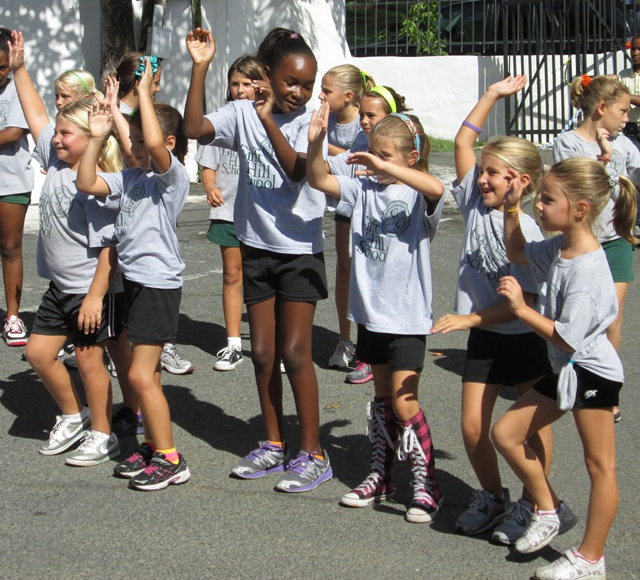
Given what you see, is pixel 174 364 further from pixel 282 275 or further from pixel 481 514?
pixel 481 514

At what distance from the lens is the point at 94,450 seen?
459cm

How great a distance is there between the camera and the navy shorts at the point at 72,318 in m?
4.65

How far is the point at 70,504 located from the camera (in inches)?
163

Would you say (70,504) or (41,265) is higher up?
(41,265)

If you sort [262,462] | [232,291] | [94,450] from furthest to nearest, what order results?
[232,291], [94,450], [262,462]

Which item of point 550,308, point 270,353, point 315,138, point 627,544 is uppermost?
point 315,138

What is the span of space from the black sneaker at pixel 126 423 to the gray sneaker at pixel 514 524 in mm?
2056

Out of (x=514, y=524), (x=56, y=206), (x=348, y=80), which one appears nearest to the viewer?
(x=514, y=524)

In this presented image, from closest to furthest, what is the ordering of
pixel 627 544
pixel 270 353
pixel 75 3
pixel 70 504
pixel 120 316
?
pixel 627 544 < pixel 70 504 < pixel 270 353 < pixel 120 316 < pixel 75 3

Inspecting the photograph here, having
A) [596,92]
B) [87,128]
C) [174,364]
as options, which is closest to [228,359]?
[174,364]

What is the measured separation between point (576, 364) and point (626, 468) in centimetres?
129

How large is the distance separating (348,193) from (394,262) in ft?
1.17

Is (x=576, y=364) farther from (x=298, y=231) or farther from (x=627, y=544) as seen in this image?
(x=298, y=231)

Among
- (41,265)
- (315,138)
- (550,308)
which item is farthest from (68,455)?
(550,308)
